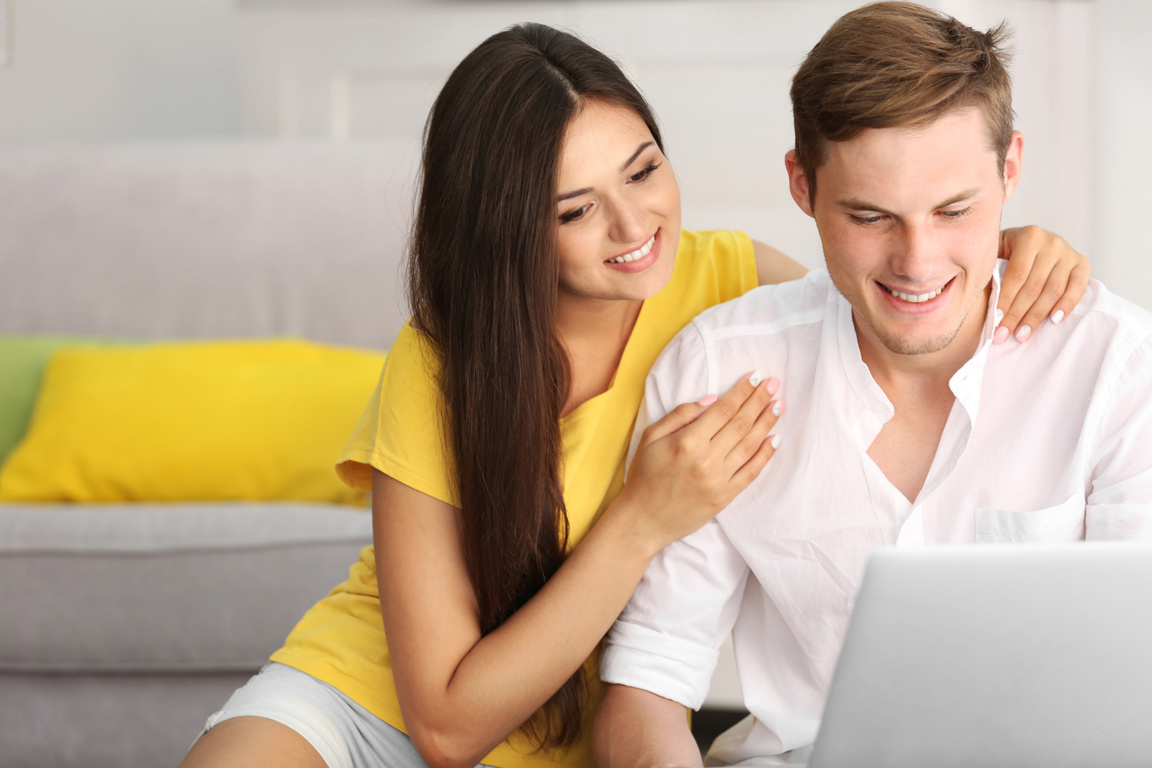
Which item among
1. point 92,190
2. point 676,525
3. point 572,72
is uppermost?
point 572,72

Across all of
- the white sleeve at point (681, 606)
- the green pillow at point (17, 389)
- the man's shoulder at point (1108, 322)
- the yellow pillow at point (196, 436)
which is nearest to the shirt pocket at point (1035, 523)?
the man's shoulder at point (1108, 322)

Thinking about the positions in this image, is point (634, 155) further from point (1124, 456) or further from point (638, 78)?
point (638, 78)

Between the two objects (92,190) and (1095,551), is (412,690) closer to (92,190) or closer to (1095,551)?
(1095,551)

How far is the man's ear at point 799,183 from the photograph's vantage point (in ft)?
3.71

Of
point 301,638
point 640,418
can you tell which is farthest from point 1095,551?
point 301,638

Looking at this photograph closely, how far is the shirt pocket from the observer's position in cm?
103

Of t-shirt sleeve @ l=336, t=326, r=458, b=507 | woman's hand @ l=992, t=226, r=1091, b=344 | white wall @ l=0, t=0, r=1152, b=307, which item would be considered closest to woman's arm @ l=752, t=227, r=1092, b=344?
woman's hand @ l=992, t=226, r=1091, b=344

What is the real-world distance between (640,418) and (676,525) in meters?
0.17

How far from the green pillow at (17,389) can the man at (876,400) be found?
168 cm

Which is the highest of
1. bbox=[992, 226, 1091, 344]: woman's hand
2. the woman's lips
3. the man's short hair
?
the man's short hair

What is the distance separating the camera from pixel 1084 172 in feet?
8.59

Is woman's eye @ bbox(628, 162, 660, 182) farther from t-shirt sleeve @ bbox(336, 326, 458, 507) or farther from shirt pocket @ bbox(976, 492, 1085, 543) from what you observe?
shirt pocket @ bbox(976, 492, 1085, 543)

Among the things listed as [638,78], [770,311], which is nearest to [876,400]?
[770,311]

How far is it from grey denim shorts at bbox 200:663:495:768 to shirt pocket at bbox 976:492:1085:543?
708mm
